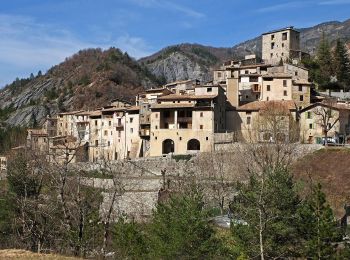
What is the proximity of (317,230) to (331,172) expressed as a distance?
25.6 metres

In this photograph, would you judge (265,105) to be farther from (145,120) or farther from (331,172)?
(331,172)

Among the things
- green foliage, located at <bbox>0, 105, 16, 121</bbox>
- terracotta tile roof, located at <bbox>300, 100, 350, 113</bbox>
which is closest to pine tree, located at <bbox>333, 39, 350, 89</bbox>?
terracotta tile roof, located at <bbox>300, 100, 350, 113</bbox>

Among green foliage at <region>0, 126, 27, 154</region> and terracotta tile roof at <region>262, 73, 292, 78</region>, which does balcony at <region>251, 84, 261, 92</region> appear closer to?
terracotta tile roof at <region>262, 73, 292, 78</region>

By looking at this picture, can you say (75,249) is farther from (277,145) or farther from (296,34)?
(296,34)

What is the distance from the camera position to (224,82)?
82188 millimetres

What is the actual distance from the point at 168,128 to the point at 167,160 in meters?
6.48

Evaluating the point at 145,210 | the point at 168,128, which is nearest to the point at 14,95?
the point at 168,128

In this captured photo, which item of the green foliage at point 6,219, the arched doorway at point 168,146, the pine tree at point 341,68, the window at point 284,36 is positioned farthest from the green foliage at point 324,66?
the green foliage at point 6,219

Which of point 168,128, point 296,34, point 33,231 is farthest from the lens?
point 296,34

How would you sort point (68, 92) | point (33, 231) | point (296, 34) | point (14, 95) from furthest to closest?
point (14, 95) < point (68, 92) < point (296, 34) < point (33, 231)

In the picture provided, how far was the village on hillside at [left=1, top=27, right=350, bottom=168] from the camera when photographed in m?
66.4

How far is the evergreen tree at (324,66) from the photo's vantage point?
84.8 m

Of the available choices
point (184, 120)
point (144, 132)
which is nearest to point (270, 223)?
point (184, 120)

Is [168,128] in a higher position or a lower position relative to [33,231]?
higher
